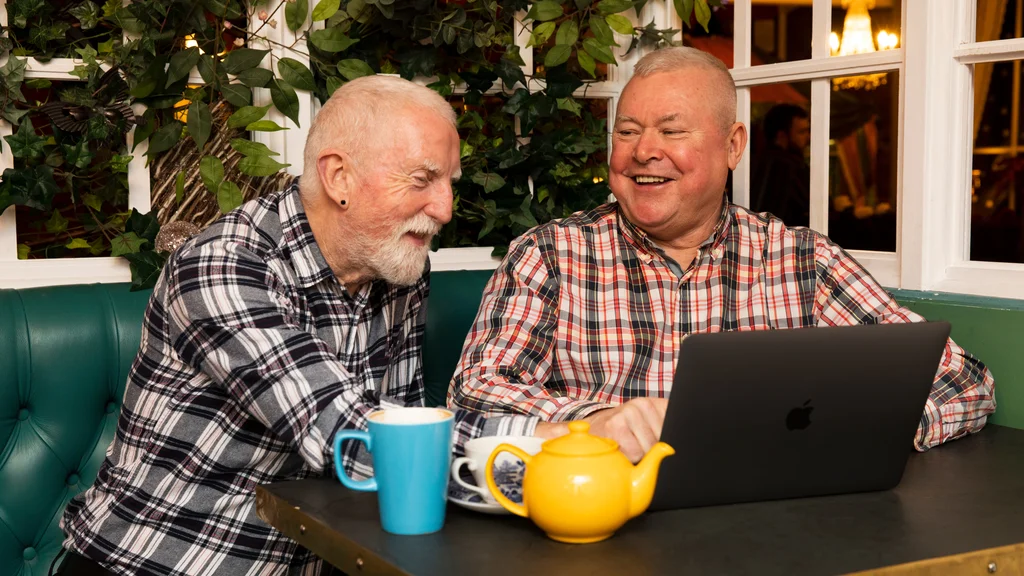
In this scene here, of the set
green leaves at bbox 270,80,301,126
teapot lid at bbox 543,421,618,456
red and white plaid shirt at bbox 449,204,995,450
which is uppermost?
green leaves at bbox 270,80,301,126

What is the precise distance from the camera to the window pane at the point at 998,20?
202cm

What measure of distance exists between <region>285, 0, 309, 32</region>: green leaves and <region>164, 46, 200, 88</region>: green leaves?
25cm

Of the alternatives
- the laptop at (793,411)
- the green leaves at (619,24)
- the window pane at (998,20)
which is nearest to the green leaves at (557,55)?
the green leaves at (619,24)

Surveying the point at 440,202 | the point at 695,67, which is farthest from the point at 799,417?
the point at 695,67

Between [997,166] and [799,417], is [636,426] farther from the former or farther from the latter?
[997,166]

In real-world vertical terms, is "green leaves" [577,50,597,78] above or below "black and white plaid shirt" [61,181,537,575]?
above

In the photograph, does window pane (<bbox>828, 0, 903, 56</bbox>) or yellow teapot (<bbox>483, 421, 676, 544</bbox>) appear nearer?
yellow teapot (<bbox>483, 421, 676, 544</bbox>)

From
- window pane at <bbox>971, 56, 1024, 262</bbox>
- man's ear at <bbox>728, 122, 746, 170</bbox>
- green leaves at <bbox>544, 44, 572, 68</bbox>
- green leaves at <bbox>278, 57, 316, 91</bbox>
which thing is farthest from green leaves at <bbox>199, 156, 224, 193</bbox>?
window pane at <bbox>971, 56, 1024, 262</bbox>

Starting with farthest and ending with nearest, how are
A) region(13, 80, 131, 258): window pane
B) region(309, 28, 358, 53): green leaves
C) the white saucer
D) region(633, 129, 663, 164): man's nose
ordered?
region(309, 28, 358, 53): green leaves < region(13, 80, 131, 258): window pane < region(633, 129, 663, 164): man's nose < the white saucer

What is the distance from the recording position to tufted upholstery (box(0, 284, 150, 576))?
1.88 m

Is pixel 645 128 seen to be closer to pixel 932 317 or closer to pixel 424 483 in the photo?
pixel 932 317

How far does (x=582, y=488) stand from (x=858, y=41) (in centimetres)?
167

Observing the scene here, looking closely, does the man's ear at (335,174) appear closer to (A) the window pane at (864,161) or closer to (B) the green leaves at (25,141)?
(B) the green leaves at (25,141)

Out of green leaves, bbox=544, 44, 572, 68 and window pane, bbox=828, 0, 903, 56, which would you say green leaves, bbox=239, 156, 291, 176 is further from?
window pane, bbox=828, 0, 903, 56
